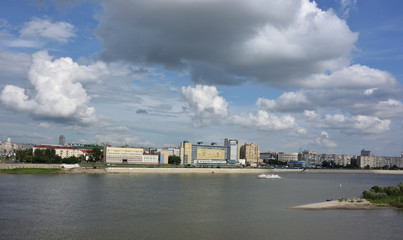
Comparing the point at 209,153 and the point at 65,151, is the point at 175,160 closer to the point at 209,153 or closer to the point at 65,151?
the point at 209,153

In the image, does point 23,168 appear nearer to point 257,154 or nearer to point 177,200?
point 177,200

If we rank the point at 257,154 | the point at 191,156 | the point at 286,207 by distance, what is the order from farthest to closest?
the point at 257,154 → the point at 191,156 → the point at 286,207

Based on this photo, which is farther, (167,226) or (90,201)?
(90,201)

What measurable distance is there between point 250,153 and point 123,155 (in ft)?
250

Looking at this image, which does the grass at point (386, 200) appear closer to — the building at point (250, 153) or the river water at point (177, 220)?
the river water at point (177, 220)

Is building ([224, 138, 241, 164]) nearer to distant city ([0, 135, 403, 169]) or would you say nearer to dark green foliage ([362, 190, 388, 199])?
distant city ([0, 135, 403, 169])

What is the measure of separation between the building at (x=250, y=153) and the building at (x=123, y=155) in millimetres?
65755

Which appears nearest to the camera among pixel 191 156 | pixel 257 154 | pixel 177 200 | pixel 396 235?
pixel 396 235

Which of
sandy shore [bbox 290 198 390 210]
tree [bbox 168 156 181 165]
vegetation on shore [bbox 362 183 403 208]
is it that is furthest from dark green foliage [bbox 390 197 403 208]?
tree [bbox 168 156 181 165]

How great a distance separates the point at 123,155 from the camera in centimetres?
12812

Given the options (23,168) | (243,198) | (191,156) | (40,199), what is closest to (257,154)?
(191,156)

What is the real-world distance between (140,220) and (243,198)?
18.3m

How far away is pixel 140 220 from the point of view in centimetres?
2633

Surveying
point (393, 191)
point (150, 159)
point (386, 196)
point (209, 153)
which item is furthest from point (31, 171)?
point (209, 153)
